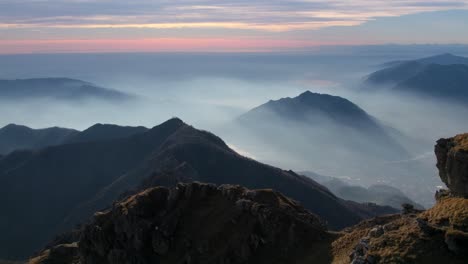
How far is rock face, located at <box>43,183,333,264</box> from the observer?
8225 centimetres

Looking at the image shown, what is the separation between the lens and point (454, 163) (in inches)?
A: 2726

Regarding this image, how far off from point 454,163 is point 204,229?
136 feet

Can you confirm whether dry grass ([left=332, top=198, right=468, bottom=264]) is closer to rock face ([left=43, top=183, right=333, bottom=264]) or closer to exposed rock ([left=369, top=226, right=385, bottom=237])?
exposed rock ([left=369, top=226, right=385, bottom=237])

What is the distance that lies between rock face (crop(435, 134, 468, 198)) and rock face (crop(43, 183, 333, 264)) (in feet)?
68.6

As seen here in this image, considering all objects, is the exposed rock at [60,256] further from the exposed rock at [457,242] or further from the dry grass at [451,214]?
the exposed rock at [457,242]

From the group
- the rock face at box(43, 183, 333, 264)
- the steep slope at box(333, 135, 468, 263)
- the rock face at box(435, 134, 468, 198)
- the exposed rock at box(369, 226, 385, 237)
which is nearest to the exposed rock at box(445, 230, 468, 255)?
the steep slope at box(333, 135, 468, 263)

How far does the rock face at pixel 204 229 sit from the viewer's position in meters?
82.2

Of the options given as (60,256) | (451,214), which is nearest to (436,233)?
(451,214)

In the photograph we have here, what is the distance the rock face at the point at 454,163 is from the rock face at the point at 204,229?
2091 centimetres

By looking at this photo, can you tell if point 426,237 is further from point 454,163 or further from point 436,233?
point 454,163

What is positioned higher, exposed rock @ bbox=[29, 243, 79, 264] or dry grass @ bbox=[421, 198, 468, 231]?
dry grass @ bbox=[421, 198, 468, 231]

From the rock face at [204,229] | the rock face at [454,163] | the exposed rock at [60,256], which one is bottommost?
the exposed rock at [60,256]

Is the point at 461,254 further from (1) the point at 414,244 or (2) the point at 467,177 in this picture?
(2) the point at 467,177

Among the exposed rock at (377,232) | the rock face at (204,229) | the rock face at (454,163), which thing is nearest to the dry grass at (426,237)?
the exposed rock at (377,232)
